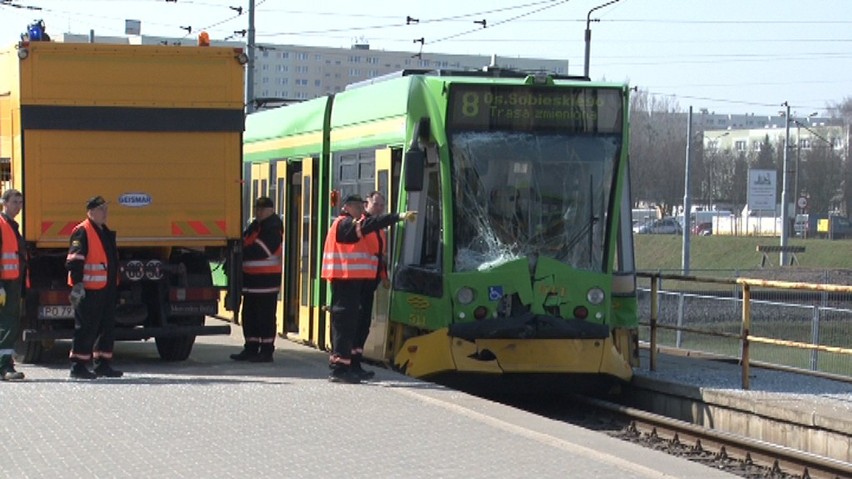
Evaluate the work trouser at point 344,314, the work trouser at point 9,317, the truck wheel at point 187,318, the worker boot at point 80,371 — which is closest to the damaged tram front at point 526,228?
the work trouser at point 344,314

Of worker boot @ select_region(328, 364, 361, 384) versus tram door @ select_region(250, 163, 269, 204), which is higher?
tram door @ select_region(250, 163, 269, 204)

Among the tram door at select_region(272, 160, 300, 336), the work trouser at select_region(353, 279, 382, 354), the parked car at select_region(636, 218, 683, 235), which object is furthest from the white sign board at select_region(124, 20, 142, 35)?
the work trouser at select_region(353, 279, 382, 354)

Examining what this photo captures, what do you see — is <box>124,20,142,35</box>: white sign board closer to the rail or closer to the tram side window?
the rail

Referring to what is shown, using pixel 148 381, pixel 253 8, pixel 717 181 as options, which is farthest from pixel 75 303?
pixel 717 181

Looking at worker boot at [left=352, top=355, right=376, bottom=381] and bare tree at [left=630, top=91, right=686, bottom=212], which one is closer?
worker boot at [left=352, top=355, right=376, bottom=381]

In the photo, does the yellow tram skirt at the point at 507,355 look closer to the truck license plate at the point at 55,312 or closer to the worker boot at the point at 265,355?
the worker boot at the point at 265,355

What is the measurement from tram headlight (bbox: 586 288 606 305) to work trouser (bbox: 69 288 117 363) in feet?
15.1

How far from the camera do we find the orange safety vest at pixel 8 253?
14055 mm

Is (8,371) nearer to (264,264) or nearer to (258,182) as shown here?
(264,264)

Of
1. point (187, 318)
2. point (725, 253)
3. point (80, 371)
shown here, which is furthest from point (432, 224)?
point (725, 253)

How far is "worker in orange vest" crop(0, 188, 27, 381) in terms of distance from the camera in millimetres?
14070

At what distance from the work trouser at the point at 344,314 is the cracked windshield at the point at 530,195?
1.18 meters

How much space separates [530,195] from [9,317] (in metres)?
5.12

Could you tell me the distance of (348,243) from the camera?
1458cm
